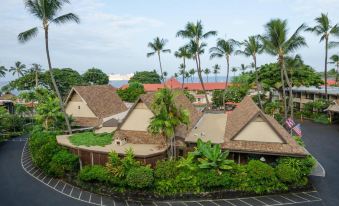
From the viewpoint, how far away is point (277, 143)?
23875mm

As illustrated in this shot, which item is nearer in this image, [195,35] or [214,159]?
[214,159]

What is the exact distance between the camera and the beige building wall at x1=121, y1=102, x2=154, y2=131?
→ 28.2 meters

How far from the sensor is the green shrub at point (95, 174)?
76.8 feet

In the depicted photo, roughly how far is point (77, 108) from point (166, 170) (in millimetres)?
22166

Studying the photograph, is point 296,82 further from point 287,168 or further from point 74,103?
point 74,103

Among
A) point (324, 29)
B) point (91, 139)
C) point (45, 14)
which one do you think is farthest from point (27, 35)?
point (324, 29)

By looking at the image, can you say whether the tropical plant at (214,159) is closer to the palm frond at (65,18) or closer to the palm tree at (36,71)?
the palm frond at (65,18)

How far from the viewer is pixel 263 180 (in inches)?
876

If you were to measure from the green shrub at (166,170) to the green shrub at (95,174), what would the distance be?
14.4ft

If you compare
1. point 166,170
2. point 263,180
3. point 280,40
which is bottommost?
point 263,180

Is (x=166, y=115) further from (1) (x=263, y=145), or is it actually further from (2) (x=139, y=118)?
(1) (x=263, y=145)

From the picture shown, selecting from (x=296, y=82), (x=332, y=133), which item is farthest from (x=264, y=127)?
(x=296, y=82)

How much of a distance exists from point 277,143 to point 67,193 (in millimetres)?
18869

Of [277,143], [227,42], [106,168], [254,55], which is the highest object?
[227,42]
